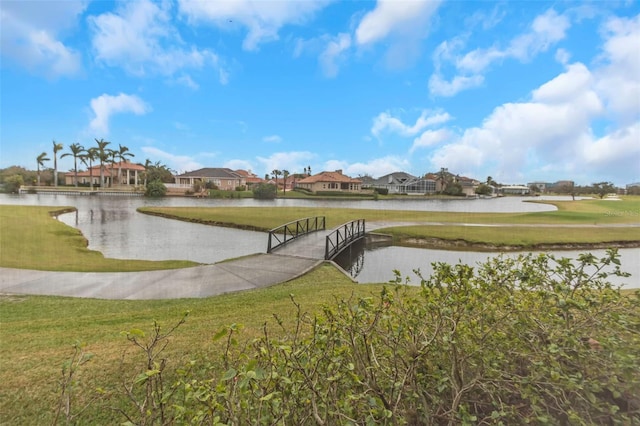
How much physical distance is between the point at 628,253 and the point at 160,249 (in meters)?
19.8

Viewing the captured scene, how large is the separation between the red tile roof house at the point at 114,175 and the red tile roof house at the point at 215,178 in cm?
906

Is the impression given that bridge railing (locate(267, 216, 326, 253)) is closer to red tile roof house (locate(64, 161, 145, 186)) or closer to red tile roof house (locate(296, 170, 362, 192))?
red tile roof house (locate(296, 170, 362, 192))

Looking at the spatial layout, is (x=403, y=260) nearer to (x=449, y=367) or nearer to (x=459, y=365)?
(x=449, y=367)

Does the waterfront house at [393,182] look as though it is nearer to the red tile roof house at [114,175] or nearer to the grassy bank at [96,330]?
the red tile roof house at [114,175]

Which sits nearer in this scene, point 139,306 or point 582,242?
point 139,306

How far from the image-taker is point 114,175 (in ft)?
231

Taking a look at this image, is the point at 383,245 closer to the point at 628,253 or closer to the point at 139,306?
the point at 628,253

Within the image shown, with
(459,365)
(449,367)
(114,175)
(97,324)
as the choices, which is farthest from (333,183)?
(459,365)

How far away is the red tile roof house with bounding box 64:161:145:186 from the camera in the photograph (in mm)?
67875

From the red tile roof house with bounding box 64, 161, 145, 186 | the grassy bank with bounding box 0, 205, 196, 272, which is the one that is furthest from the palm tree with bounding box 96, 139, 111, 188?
the grassy bank with bounding box 0, 205, 196, 272

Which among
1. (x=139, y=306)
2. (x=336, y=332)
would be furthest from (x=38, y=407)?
(x=139, y=306)

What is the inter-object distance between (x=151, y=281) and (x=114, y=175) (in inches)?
3018

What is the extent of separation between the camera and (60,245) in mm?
12258

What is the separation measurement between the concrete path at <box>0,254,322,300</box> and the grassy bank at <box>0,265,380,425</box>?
46 cm
